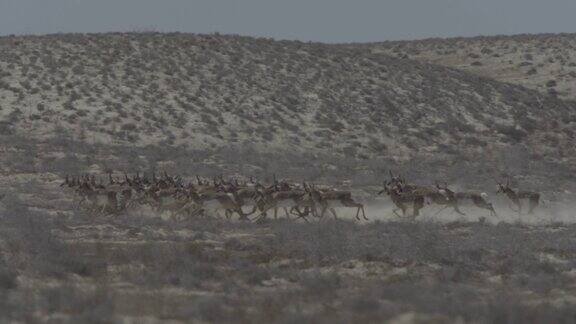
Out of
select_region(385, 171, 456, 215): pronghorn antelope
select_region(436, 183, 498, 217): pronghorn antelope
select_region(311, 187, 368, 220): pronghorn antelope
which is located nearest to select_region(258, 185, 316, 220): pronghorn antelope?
select_region(311, 187, 368, 220): pronghorn antelope

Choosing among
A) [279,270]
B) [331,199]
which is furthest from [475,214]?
[279,270]

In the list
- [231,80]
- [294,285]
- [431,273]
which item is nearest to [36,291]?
[294,285]

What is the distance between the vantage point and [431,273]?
49.4 feet

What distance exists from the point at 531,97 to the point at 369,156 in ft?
59.1

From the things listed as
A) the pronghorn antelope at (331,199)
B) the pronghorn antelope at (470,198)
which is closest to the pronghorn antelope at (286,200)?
the pronghorn antelope at (331,199)

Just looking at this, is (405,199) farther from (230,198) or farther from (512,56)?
(512,56)

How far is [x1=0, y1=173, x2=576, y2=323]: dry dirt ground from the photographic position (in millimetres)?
11086

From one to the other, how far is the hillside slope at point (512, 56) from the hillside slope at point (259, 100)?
4.93 metres

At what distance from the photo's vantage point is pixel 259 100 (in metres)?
51.5

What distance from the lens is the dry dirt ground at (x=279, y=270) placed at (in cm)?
1109

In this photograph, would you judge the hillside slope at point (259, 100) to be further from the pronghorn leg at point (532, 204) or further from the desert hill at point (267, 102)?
the pronghorn leg at point (532, 204)

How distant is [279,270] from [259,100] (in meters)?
36.9

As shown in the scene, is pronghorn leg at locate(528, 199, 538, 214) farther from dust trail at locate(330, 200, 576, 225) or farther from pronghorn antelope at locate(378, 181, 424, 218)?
pronghorn antelope at locate(378, 181, 424, 218)

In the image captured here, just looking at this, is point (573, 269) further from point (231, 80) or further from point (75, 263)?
point (231, 80)
